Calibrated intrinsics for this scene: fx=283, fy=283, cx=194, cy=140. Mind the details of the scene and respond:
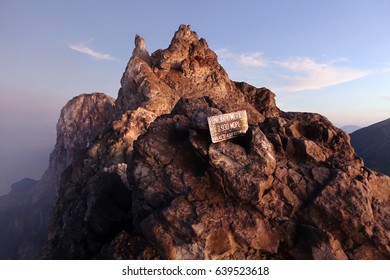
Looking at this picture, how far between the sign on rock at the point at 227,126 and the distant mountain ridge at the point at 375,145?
105 m

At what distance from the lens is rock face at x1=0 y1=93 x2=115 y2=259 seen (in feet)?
227

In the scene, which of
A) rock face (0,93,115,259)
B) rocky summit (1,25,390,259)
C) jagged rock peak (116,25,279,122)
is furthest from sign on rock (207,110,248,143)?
rock face (0,93,115,259)

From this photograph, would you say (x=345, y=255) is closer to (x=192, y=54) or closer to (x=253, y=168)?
(x=253, y=168)

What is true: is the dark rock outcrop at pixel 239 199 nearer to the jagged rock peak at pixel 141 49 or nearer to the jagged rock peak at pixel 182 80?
the jagged rock peak at pixel 182 80

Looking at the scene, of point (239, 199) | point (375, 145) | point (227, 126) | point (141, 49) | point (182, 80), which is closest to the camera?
point (239, 199)

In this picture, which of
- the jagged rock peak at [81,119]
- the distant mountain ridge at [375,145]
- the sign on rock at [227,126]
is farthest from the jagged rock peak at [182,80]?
the distant mountain ridge at [375,145]

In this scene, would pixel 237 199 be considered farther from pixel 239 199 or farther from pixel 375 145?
pixel 375 145

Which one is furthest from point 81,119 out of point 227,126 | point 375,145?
point 375,145

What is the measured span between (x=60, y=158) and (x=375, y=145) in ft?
440

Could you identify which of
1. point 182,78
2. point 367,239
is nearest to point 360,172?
point 367,239

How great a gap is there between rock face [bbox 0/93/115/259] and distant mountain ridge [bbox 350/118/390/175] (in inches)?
3923

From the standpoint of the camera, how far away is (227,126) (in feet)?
Result: 59.5

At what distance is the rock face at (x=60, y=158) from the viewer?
2721 inches

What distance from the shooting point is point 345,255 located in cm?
1555
